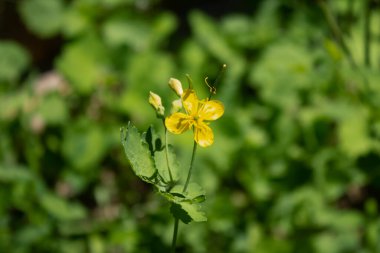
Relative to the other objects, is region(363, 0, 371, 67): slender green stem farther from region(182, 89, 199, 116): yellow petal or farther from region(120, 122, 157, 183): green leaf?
region(120, 122, 157, 183): green leaf

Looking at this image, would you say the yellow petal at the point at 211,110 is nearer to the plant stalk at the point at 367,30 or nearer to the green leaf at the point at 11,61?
the plant stalk at the point at 367,30

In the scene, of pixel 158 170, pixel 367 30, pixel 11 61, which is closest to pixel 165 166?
pixel 158 170

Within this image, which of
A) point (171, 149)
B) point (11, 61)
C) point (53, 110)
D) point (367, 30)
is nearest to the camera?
point (171, 149)

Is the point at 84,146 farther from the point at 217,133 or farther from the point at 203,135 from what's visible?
the point at 203,135

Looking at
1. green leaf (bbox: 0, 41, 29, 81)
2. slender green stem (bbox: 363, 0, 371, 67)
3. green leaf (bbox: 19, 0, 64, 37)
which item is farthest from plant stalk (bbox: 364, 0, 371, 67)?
green leaf (bbox: 0, 41, 29, 81)

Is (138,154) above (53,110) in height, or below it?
below

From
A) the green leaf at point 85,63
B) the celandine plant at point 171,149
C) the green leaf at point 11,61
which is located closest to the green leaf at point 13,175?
the green leaf at point 85,63
